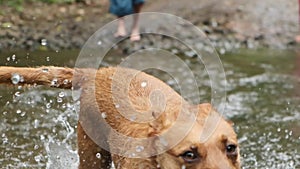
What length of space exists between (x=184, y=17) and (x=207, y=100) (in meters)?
4.70

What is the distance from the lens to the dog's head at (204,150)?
3.88 m

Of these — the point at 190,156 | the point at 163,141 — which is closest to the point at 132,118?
the point at 163,141

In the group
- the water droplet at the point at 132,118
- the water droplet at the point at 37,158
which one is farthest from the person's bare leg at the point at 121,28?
the water droplet at the point at 132,118

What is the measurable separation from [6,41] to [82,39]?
1.17 metres

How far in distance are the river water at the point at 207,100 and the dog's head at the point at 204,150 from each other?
4.69 ft

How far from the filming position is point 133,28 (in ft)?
35.9

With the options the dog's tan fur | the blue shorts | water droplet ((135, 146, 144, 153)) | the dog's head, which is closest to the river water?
the dog's tan fur

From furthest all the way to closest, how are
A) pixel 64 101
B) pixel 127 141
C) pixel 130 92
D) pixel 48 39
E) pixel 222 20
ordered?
pixel 222 20
pixel 48 39
pixel 64 101
pixel 130 92
pixel 127 141

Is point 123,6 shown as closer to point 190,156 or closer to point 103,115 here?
point 103,115

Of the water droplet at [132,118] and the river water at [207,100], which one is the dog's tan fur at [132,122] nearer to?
the water droplet at [132,118]

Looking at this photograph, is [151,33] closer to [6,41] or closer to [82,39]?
[82,39]

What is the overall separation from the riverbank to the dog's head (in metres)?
6.33

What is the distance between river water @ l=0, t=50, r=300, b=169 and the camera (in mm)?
6234

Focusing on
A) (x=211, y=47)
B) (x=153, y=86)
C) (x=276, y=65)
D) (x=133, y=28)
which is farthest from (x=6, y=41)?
(x=153, y=86)
